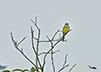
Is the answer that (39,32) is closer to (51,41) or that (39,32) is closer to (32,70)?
(51,41)

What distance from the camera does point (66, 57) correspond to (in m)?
1.42

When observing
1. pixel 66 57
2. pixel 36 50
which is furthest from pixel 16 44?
pixel 66 57

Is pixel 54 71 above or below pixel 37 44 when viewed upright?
below

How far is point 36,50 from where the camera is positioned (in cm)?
118

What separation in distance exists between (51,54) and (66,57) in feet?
0.47

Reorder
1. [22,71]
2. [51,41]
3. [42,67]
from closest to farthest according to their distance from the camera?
[42,67] → [51,41] → [22,71]

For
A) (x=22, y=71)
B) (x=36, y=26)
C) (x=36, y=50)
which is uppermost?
(x=36, y=26)

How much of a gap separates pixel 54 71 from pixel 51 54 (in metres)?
0.12

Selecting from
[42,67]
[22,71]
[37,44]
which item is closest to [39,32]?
[37,44]

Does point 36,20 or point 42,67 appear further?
point 36,20

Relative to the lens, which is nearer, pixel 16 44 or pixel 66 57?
pixel 16 44

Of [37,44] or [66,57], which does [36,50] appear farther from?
[66,57]

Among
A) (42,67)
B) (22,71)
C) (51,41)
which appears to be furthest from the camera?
(22,71)

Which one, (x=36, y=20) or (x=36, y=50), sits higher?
(x=36, y=20)
